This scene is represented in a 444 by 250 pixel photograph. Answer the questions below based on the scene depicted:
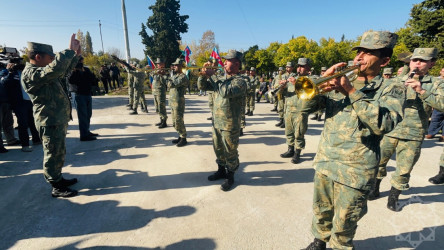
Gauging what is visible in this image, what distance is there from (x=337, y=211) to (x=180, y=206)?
7.68ft

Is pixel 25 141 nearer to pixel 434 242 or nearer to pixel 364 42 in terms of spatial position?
pixel 364 42

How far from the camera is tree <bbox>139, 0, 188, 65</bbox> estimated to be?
3484 cm

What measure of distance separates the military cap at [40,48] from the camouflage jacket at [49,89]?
0.86 ft

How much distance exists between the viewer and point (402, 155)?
3.38 meters

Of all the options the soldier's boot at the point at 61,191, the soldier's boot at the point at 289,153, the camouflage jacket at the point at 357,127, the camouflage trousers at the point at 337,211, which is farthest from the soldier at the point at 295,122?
the soldier's boot at the point at 61,191

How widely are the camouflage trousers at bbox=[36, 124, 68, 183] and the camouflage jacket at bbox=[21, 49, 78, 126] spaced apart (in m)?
0.12

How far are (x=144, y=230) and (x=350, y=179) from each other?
2.67m

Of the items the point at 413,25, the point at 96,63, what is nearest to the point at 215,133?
the point at 413,25

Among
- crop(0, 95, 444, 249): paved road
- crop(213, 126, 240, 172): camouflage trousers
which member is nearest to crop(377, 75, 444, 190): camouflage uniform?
crop(0, 95, 444, 249): paved road

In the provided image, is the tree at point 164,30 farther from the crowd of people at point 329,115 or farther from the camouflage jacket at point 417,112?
the camouflage jacket at point 417,112

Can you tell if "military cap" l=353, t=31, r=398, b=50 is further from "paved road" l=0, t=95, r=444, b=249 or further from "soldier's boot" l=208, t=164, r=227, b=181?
"soldier's boot" l=208, t=164, r=227, b=181

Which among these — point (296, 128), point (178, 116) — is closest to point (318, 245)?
point (296, 128)

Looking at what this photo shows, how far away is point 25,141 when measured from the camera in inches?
225

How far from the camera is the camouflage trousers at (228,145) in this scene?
394 centimetres
